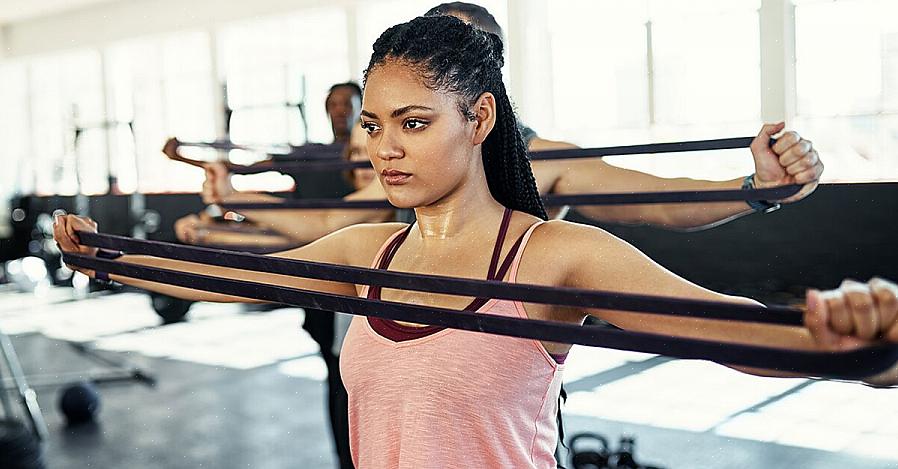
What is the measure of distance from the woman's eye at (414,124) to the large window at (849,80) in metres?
1.45

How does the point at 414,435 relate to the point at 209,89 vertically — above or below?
below

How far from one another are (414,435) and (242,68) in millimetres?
2167

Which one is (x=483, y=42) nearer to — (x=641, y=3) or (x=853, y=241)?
(x=853, y=241)

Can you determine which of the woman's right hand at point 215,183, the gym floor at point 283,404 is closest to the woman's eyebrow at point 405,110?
the woman's right hand at point 215,183

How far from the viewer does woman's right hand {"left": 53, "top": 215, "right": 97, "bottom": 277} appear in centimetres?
51

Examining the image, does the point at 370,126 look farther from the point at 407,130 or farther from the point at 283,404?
the point at 283,404

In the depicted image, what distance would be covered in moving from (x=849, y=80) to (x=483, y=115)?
5.61 feet

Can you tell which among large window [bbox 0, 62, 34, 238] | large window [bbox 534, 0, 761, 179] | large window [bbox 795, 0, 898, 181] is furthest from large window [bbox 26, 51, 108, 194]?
large window [bbox 795, 0, 898, 181]

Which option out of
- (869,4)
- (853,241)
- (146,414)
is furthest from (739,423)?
(146,414)

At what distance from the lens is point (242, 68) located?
245cm

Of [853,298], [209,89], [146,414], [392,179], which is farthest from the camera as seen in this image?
[209,89]

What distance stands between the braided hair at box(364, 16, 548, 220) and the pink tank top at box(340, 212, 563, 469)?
5cm

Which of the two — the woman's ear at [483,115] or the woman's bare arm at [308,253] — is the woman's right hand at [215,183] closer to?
the woman's bare arm at [308,253]

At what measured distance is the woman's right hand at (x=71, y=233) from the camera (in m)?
0.51
